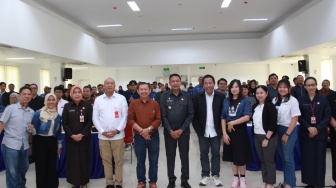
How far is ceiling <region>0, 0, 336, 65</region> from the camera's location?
26.0 ft

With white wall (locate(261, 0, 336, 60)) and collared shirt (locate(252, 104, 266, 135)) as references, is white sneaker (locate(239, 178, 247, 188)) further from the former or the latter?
white wall (locate(261, 0, 336, 60))

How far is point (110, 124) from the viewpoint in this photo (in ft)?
11.3

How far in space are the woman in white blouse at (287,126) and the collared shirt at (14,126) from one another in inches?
128

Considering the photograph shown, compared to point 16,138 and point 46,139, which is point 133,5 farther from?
point 16,138

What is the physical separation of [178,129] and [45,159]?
5.95 ft

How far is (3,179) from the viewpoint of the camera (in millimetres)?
4320

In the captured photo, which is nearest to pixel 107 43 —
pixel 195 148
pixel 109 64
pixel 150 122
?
pixel 109 64

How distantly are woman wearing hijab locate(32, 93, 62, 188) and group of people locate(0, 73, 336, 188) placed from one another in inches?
0.5

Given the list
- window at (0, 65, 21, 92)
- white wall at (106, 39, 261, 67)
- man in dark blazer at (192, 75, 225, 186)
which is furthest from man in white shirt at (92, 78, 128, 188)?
window at (0, 65, 21, 92)

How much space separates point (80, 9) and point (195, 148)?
19.0ft

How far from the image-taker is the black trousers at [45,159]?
3.37 m

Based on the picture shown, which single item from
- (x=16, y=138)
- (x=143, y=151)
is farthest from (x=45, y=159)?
(x=143, y=151)

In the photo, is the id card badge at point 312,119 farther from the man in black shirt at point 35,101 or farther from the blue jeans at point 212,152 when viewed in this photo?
the man in black shirt at point 35,101

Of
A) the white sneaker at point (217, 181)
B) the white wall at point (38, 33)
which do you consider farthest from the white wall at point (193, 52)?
the white sneaker at point (217, 181)
